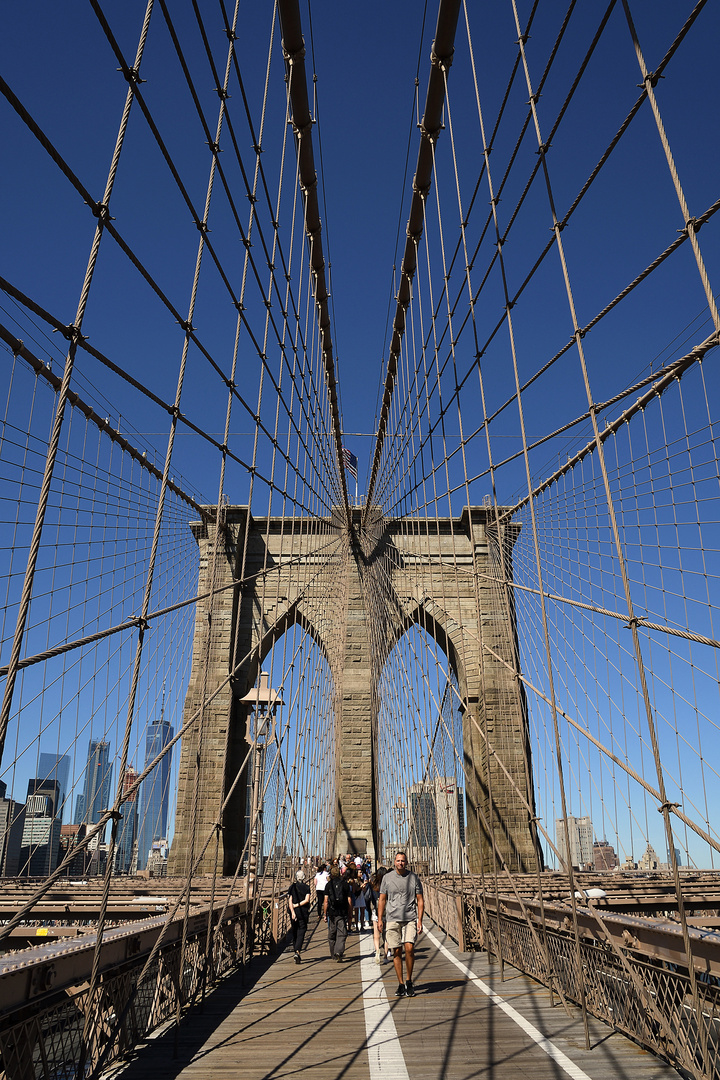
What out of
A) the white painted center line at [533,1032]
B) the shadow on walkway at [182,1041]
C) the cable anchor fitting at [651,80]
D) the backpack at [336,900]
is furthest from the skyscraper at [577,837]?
the cable anchor fitting at [651,80]

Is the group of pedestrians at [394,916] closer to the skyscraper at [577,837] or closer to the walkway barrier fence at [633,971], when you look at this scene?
the walkway barrier fence at [633,971]

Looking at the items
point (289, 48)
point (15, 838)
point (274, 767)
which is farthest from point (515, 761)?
point (289, 48)

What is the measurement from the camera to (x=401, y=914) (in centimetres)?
511

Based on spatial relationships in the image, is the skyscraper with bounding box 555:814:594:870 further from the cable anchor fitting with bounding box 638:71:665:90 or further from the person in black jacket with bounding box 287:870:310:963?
the cable anchor fitting with bounding box 638:71:665:90

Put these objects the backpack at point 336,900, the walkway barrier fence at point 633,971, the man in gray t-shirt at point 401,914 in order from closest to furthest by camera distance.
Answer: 1. the walkway barrier fence at point 633,971
2. the man in gray t-shirt at point 401,914
3. the backpack at point 336,900

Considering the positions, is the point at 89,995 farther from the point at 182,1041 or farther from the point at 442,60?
the point at 442,60

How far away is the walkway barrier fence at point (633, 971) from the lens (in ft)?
9.35

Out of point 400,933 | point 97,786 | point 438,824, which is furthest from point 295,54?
point 97,786

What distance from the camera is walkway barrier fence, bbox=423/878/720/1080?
112 inches

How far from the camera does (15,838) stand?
55.0ft

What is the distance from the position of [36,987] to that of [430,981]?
11.2 ft

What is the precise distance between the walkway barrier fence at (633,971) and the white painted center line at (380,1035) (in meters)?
0.89

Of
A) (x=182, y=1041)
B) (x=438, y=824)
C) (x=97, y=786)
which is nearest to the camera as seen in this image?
(x=182, y=1041)

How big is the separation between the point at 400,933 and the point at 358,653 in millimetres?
15153
